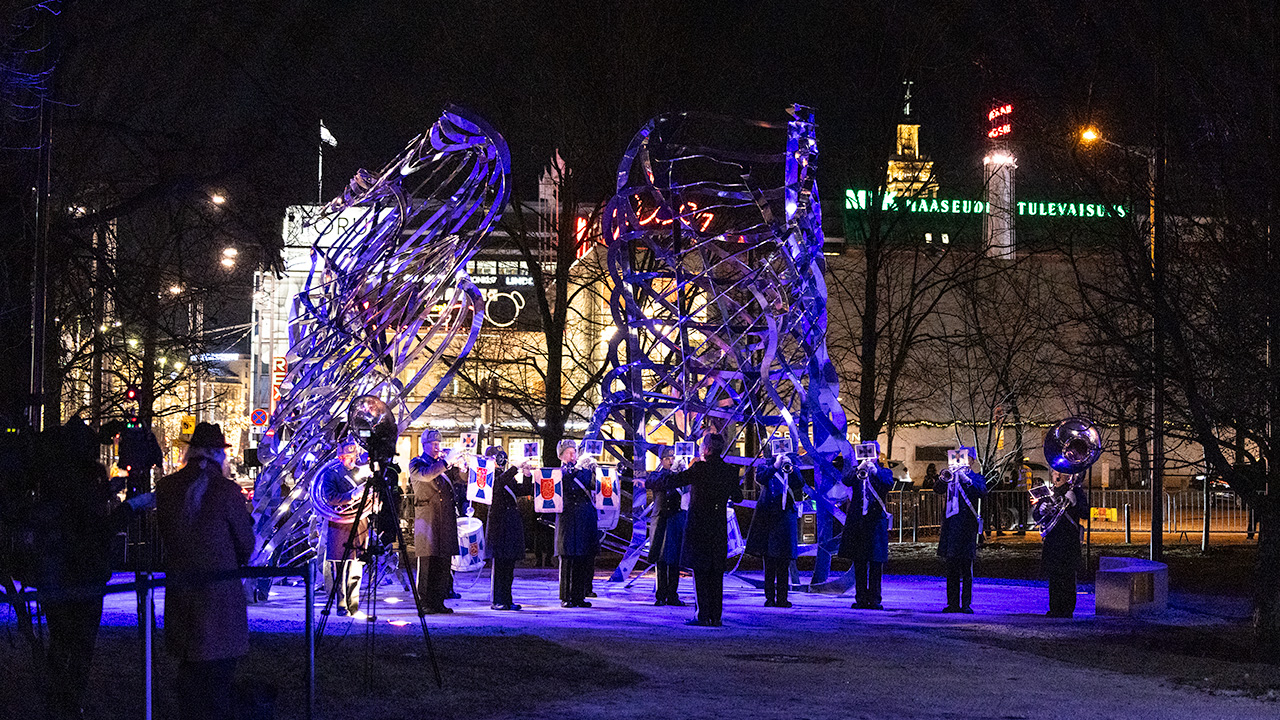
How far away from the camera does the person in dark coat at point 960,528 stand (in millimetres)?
16750

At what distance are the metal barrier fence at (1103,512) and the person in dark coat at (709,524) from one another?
16.7 m

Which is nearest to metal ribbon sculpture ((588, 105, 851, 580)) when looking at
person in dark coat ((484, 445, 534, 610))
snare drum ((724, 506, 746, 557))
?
snare drum ((724, 506, 746, 557))

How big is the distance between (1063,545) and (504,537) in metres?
6.15

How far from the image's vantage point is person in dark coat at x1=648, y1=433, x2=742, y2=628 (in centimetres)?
1466

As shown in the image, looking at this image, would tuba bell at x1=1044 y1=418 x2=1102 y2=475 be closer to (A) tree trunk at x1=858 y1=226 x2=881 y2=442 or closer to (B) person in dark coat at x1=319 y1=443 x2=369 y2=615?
(B) person in dark coat at x1=319 y1=443 x2=369 y2=615

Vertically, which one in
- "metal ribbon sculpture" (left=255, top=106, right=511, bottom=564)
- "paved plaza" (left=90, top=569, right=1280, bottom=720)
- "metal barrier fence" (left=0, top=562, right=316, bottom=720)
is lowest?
"paved plaza" (left=90, top=569, right=1280, bottom=720)

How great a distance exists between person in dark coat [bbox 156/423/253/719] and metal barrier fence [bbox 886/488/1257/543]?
2472cm

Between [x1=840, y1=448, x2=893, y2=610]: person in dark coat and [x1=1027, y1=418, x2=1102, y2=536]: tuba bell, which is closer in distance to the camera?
[x1=1027, y1=418, x2=1102, y2=536]: tuba bell

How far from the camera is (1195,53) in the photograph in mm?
12953

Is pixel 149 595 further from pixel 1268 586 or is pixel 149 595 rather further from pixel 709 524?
pixel 1268 586

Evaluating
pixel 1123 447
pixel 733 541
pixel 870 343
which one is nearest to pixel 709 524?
pixel 733 541

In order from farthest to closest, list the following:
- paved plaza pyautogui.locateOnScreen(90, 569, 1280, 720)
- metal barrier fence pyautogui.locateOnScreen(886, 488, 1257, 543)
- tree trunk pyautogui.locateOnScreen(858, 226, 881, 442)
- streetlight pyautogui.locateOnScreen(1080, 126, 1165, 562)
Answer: metal barrier fence pyautogui.locateOnScreen(886, 488, 1257, 543), tree trunk pyautogui.locateOnScreen(858, 226, 881, 442), streetlight pyautogui.locateOnScreen(1080, 126, 1165, 562), paved plaza pyautogui.locateOnScreen(90, 569, 1280, 720)

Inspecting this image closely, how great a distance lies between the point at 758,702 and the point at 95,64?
12.2 metres

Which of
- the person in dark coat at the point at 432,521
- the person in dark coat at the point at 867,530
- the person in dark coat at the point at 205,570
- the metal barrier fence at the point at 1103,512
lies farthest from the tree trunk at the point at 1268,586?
the metal barrier fence at the point at 1103,512
